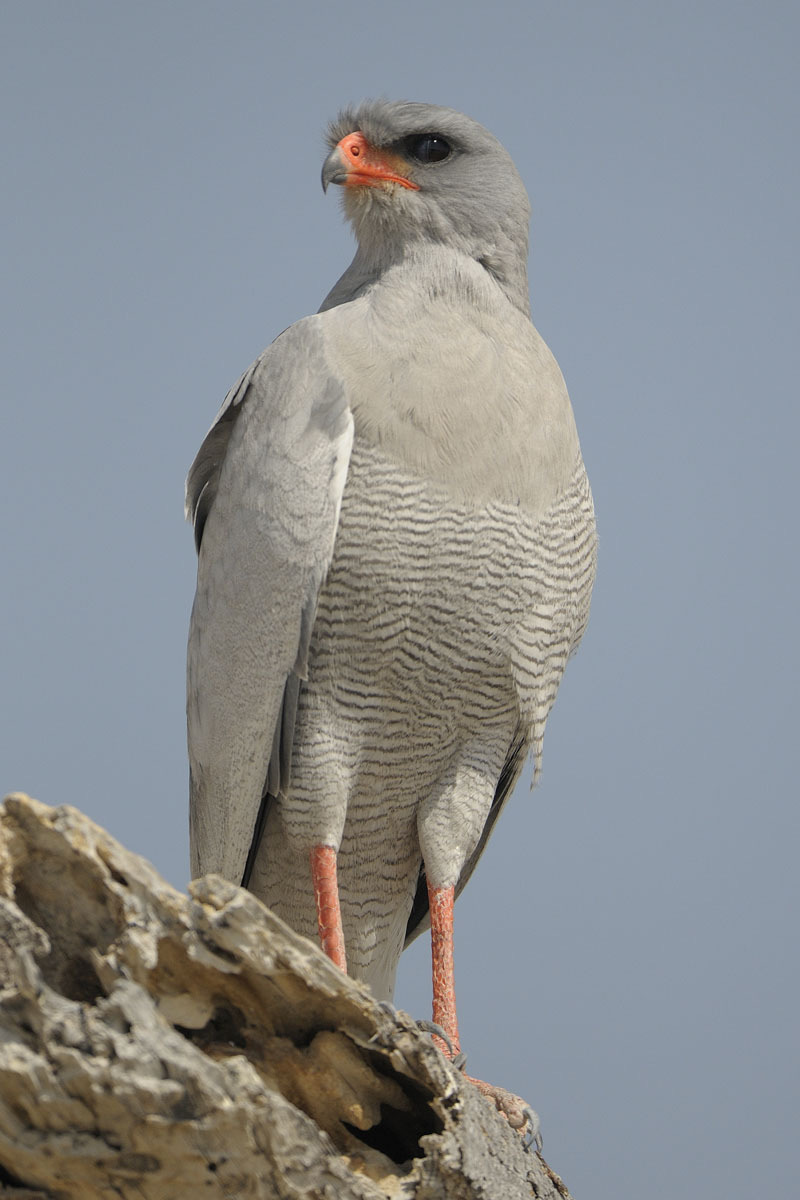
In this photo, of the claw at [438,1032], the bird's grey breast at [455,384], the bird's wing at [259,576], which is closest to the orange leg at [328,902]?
the bird's wing at [259,576]

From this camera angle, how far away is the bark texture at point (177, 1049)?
1815mm

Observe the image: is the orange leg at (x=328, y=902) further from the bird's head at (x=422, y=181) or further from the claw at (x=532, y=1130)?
the bird's head at (x=422, y=181)

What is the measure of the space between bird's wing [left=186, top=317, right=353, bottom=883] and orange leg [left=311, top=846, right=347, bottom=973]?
19 cm

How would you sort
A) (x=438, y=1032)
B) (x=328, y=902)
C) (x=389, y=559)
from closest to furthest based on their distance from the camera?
1. (x=438, y=1032)
2. (x=389, y=559)
3. (x=328, y=902)

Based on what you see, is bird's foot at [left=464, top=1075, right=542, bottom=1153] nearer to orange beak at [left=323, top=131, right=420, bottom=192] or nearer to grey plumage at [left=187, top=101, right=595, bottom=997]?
grey plumage at [left=187, top=101, right=595, bottom=997]

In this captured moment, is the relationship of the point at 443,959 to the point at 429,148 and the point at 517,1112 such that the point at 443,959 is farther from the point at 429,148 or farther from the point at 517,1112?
the point at 429,148

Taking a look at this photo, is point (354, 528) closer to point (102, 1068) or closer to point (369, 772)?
point (369, 772)

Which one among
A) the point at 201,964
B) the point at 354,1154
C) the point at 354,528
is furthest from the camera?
the point at 354,528

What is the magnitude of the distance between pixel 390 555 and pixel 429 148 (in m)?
1.13

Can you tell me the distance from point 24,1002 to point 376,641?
1.36 m

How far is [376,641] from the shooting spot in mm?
3006

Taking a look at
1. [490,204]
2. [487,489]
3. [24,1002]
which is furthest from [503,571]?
[24,1002]

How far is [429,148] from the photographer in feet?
Result: 10.9

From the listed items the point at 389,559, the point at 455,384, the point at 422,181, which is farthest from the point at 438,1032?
the point at 422,181
